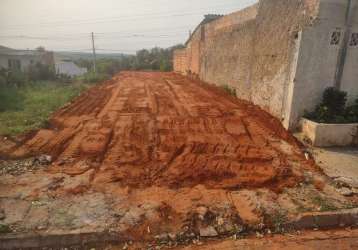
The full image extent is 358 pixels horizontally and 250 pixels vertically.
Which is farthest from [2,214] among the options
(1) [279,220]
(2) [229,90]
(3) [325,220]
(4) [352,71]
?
(2) [229,90]

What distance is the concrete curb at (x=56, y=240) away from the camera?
3844 mm

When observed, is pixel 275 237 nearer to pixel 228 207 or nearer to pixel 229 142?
pixel 228 207

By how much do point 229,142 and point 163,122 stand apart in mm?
2390

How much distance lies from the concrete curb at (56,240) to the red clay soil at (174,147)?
4.41ft

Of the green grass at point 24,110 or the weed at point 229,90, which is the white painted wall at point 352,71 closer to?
the weed at point 229,90

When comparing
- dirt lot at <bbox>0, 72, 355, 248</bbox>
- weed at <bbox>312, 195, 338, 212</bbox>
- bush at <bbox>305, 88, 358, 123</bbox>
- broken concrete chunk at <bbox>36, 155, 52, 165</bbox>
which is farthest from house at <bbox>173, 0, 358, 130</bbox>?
broken concrete chunk at <bbox>36, 155, 52, 165</bbox>

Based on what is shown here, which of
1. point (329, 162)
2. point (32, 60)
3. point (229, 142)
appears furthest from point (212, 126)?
point (32, 60)

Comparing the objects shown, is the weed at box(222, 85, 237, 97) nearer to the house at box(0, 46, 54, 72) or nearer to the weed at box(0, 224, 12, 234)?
the weed at box(0, 224, 12, 234)

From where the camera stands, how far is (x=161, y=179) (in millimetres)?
5418

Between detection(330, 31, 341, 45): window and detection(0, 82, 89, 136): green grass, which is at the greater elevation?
detection(330, 31, 341, 45): window

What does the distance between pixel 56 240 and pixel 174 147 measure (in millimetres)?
3417

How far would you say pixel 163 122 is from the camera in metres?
8.82

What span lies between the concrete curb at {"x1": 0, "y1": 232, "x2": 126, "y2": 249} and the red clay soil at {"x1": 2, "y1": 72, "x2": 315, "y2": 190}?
134 centimetres

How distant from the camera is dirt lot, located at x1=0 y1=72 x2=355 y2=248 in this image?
4273 millimetres
